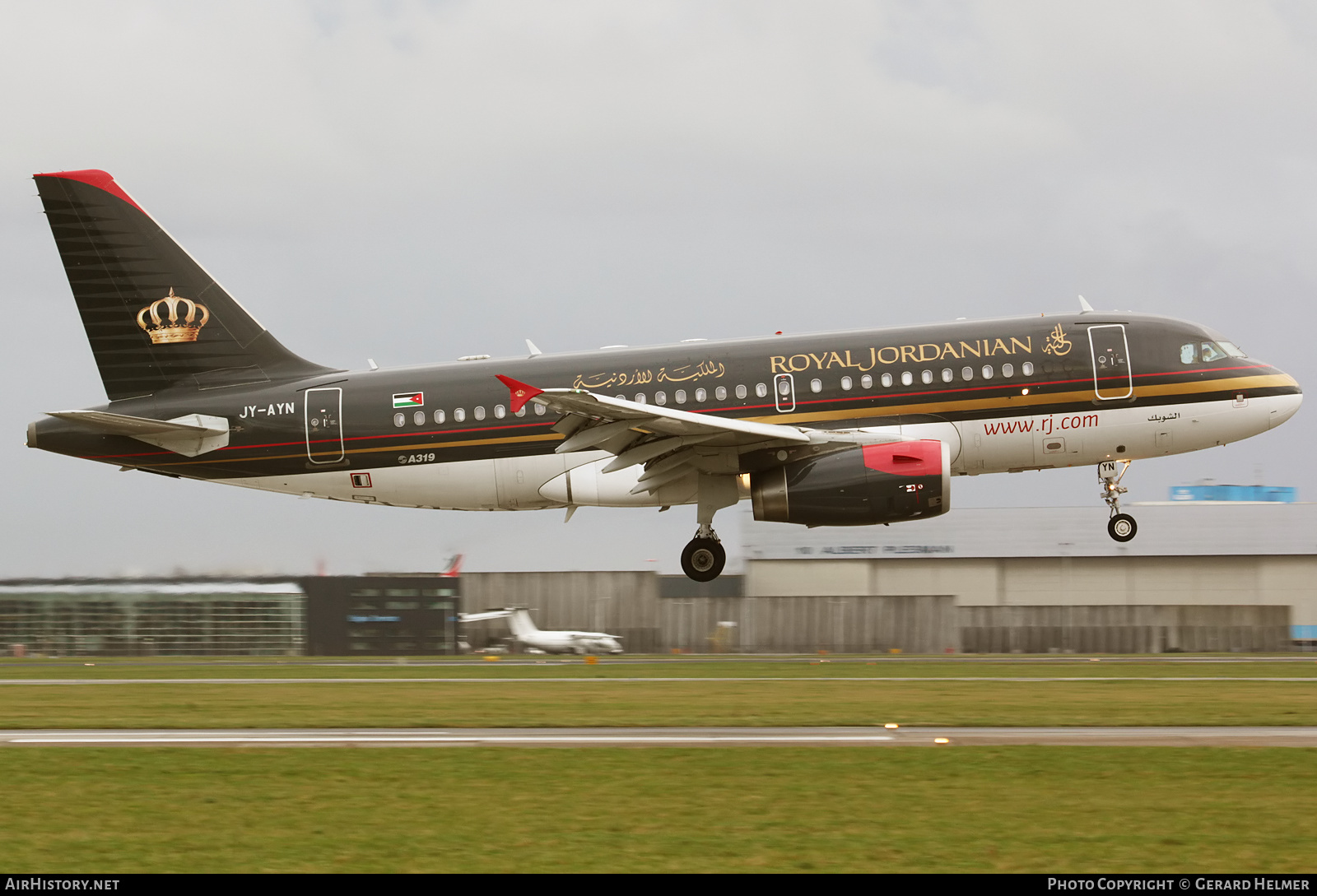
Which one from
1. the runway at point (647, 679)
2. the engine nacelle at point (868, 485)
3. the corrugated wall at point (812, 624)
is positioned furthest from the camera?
the corrugated wall at point (812, 624)

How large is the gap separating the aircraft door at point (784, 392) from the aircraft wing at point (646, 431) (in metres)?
0.64

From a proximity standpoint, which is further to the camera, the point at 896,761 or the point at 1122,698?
the point at 1122,698

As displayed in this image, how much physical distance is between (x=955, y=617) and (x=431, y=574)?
23092 mm

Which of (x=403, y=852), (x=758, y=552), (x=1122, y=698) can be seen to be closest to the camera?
(x=403, y=852)

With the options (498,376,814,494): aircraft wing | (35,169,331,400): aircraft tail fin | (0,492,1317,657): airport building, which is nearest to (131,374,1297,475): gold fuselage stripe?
(498,376,814,494): aircraft wing

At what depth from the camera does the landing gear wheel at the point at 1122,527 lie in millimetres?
30188

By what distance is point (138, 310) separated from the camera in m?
32.0

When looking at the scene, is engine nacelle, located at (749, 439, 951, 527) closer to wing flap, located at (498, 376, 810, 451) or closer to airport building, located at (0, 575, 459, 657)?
wing flap, located at (498, 376, 810, 451)

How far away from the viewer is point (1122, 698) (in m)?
26.0

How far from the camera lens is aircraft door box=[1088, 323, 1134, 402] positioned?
29.0 m

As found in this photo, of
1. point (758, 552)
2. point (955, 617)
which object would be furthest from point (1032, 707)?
point (758, 552)

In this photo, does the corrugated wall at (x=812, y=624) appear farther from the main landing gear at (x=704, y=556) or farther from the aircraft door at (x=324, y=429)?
the aircraft door at (x=324, y=429)
